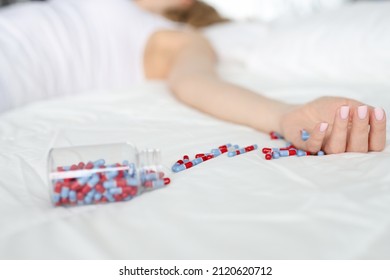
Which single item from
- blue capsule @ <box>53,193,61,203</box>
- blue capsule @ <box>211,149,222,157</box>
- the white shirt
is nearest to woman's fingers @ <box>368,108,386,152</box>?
blue capsule @ <box>211,149,222,157</box>

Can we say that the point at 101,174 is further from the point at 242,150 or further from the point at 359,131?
the point at 359,131

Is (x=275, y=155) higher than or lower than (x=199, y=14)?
lower

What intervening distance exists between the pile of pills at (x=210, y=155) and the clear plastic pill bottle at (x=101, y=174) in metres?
0.05

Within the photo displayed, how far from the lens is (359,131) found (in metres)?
0.74

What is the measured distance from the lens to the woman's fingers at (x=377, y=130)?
2.38ft

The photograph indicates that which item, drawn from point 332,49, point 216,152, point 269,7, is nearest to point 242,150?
point 216,152

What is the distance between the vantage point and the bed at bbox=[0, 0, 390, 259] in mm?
500

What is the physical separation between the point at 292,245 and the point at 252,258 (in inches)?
1.9

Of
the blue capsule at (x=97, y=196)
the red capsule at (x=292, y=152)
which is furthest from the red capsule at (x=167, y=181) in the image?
the red capsule at (x=292, y=152)

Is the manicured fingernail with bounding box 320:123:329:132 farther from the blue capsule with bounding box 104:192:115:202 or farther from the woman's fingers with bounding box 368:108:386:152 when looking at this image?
the blue capsule with bounding box 104:192:115:202

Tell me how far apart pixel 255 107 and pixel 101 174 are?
0.45 m

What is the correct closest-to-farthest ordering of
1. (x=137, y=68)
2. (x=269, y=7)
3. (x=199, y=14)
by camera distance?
(x=137, y=68), (x=199, y=14), (x=269, y=7)

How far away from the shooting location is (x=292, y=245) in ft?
1.63
